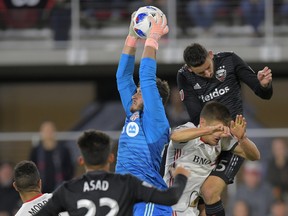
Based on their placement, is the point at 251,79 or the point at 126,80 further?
the point at 251,79

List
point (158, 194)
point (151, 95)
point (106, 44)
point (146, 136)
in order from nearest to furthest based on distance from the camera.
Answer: point (158, 194) < point (151, 95) < point (146, 136) < point (106, 44)

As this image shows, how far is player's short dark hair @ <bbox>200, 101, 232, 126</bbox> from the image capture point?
8.80 metres

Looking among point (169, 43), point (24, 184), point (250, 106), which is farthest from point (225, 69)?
point (250, 106)

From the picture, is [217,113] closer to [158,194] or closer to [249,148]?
[249,148]

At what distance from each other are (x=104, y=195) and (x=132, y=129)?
1.59 meters

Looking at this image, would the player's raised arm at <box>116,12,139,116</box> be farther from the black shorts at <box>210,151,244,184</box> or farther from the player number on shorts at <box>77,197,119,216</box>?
the player number on shorts at <box>77,197,119,216</box>

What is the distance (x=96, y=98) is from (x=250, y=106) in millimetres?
2986

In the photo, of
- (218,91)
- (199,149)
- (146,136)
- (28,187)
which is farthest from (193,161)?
(28,187)

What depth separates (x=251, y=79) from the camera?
9266mm

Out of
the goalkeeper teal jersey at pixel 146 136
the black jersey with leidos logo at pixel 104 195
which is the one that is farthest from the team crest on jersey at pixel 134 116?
the black jersey with leidos logo at pixel 104 195

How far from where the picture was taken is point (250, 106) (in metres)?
19.1

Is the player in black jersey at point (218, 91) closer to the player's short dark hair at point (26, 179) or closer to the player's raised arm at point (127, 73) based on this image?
the player's raised arm at point (127, 73)

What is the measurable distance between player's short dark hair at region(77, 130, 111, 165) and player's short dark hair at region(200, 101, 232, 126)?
170cm

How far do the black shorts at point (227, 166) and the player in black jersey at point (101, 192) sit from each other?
7.19 ft
